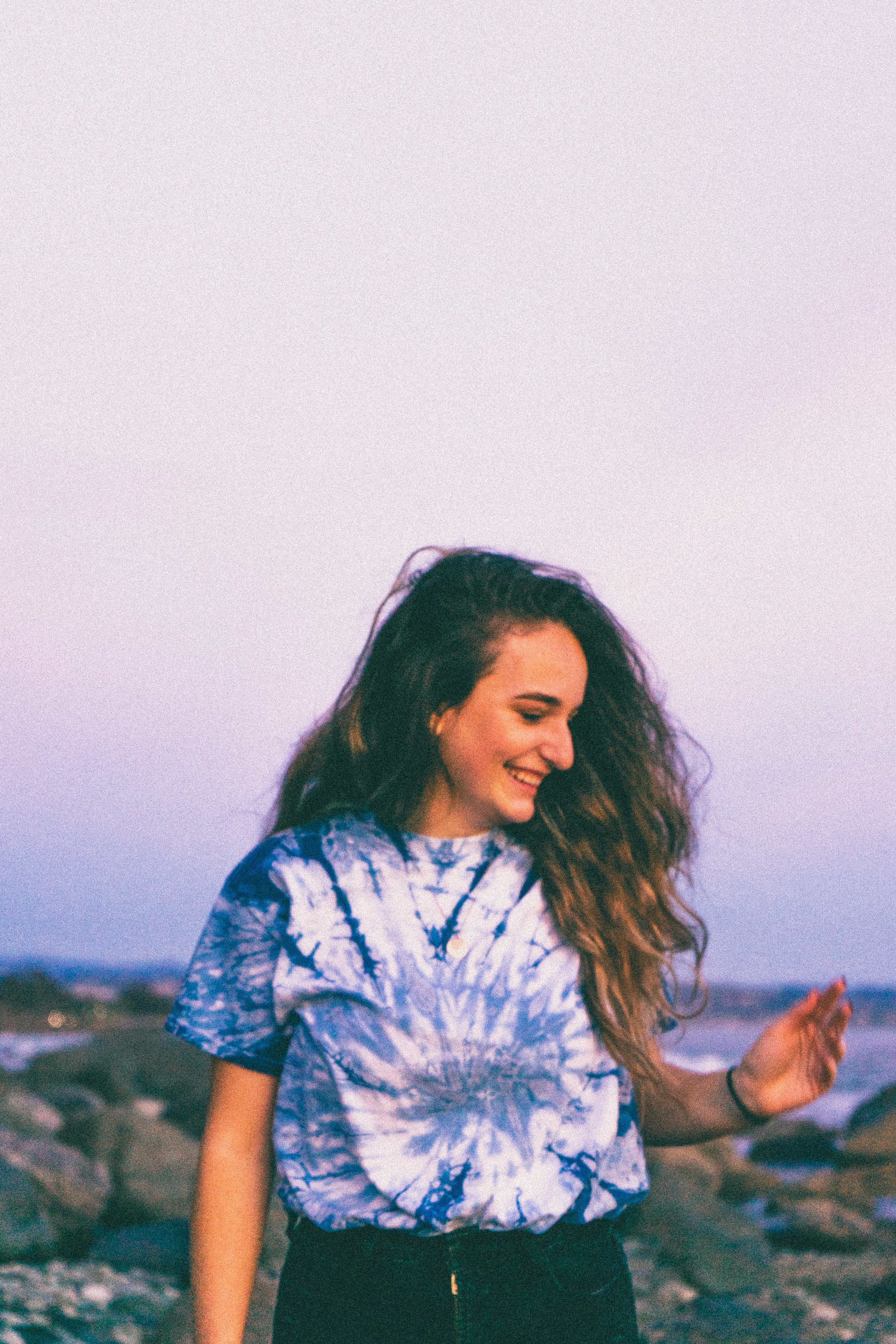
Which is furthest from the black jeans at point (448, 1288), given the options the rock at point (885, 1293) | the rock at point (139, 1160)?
the rock at point (139, 1160)

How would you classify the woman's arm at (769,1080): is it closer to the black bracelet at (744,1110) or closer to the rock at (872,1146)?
the black bracelet at (744,1110)

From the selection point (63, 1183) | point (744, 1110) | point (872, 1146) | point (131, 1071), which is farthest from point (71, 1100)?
point (744, 1110)

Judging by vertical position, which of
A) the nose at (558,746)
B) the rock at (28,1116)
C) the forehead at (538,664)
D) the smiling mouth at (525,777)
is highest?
the forehead at (538,664)

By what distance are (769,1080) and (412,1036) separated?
32.7 inches

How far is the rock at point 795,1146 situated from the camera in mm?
15680

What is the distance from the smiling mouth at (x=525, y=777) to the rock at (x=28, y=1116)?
354 inches

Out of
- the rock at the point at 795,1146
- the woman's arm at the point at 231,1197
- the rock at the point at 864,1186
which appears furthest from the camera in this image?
the rock at the point at 795,1146

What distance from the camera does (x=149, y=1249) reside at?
7.55m

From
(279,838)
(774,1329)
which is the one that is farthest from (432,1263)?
(774,1329)

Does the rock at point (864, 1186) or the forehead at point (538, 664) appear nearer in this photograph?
the forehead at point (538, 664)

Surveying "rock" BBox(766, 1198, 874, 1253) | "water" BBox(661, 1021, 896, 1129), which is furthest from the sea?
"rock" BBox(766, 1198, 874, 1253)

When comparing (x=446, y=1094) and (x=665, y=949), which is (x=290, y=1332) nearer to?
(x=446, y=1094)

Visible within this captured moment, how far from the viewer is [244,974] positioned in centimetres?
248

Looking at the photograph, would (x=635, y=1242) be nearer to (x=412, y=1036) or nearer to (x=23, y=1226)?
(x=23, y=1226)
